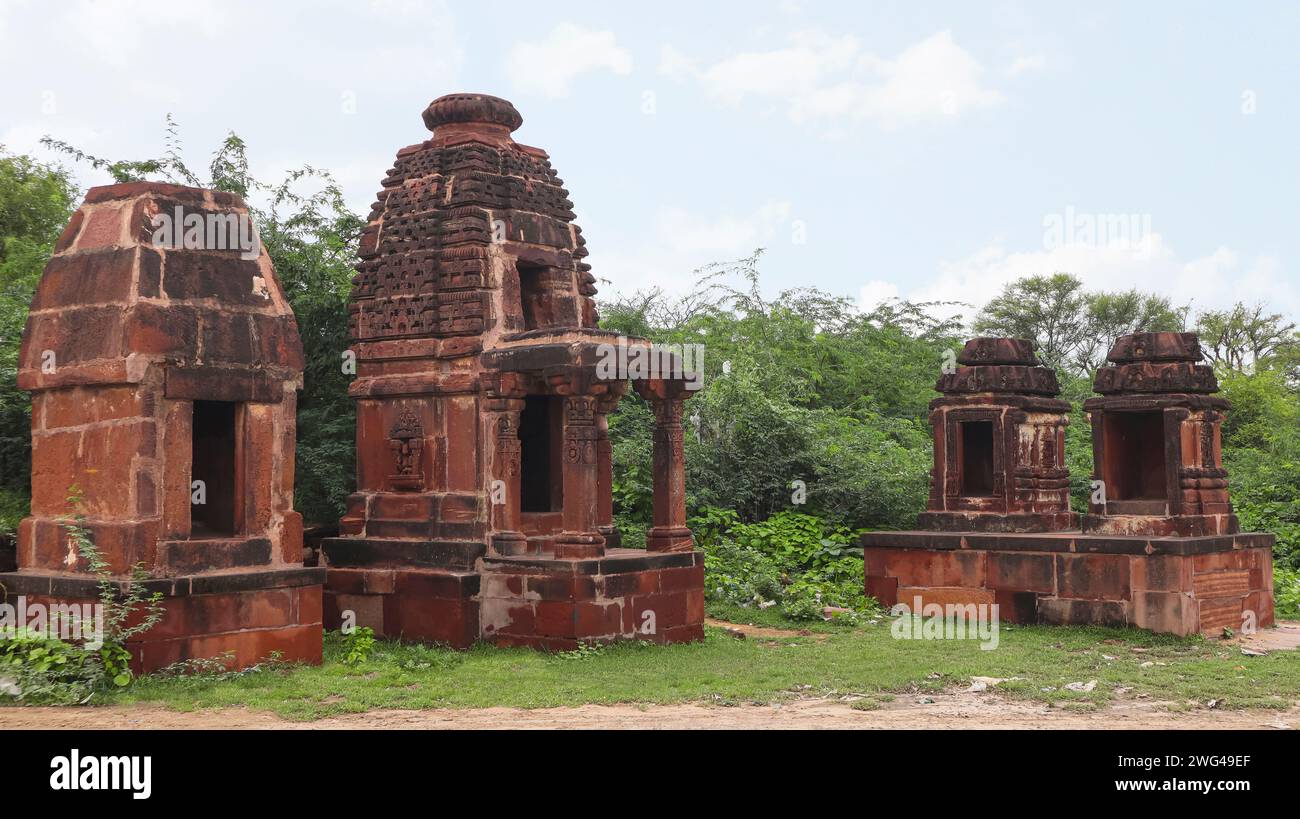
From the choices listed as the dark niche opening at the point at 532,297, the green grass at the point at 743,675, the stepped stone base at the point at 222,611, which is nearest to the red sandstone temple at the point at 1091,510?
the green grass at the point at 743,675

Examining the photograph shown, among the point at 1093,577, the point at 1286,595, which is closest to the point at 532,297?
the point at 1093,577

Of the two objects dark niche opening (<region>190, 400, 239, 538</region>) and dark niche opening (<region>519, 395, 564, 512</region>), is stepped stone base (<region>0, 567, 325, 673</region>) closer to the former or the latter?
dark niche opening (<region>190, 400, 239, 538</region>)

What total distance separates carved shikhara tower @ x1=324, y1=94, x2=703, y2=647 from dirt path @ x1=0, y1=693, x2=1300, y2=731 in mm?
2652

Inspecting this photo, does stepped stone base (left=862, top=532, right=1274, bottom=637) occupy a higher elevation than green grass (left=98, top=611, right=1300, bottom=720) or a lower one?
higher

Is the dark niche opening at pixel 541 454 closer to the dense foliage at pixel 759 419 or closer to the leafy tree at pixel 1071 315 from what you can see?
the dense foliage at pixel 759 419

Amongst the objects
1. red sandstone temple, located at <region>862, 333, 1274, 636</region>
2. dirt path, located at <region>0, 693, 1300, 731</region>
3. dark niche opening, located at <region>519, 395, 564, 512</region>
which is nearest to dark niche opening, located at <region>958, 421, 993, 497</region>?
red sandstone temple, located at <region>862, 333, 1274, 636</region>

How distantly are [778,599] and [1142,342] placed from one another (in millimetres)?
4787

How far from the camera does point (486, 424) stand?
12.0 metres

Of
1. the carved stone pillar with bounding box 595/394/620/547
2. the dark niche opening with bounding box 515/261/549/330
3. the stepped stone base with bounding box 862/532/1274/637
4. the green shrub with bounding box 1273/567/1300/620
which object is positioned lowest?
the green shrub with bounding box 1273/567/1300/620

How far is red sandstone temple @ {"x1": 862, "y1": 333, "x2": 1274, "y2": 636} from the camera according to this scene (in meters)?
12.9

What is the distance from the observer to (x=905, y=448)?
66.9 ft

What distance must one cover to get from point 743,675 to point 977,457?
6212mm

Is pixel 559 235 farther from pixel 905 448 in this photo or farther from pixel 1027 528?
pixel 905 448
